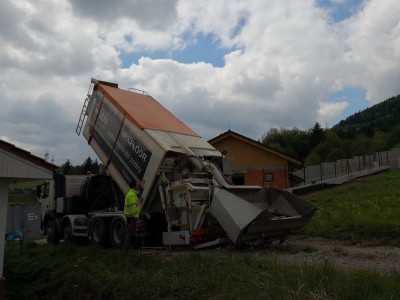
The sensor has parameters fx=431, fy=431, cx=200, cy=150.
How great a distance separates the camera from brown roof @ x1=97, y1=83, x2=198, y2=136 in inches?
471

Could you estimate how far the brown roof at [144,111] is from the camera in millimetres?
11969

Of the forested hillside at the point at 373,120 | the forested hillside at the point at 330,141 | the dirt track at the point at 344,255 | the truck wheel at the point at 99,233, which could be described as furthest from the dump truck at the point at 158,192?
the forested hillside at the point at 373,120

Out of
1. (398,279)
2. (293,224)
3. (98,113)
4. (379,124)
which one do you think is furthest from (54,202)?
(379,124)

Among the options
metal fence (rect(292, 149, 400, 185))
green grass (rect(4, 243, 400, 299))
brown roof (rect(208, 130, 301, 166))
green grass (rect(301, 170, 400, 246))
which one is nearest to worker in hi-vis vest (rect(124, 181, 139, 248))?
green grass (rect(4, 243, 400, 299))

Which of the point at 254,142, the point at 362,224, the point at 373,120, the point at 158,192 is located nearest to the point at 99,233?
the point at 158,192

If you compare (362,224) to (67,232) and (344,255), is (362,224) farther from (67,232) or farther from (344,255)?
(67,232)

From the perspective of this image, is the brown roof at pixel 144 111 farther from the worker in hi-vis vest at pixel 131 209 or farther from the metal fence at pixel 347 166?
the metal fence at pixel 347 166

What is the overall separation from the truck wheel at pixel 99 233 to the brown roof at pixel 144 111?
306 cm

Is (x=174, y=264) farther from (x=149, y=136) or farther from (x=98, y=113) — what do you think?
(x=98, y=113)

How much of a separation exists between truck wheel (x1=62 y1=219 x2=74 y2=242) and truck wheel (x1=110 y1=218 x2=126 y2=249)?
8.22ft

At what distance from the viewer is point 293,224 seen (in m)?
10.2

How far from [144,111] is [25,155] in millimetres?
5158

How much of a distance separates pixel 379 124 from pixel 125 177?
10621cm

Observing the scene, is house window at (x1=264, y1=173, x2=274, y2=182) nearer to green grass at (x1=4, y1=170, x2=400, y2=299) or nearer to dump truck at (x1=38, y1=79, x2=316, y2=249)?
green grass at (x1=4, y1=170, x2=400, y2=299)
